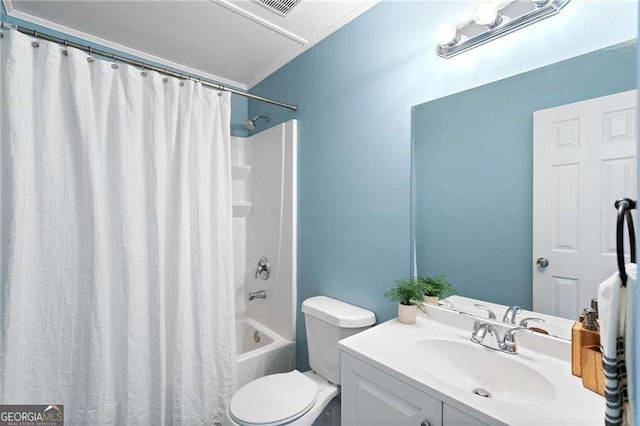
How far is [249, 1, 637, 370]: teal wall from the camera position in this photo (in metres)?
0.99

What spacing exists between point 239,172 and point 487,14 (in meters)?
1.85

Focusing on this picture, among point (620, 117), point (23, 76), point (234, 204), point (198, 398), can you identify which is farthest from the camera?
point (234, 204)

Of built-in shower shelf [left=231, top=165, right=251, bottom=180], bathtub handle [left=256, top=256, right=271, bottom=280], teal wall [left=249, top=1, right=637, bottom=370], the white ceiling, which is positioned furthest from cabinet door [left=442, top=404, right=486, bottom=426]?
built-in shower shelf [left=231, top=165, right=251, bottom=180]

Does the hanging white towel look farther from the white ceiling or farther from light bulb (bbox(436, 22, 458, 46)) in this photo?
the white ceiling

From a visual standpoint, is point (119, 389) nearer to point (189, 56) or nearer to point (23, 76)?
point (23, 76)

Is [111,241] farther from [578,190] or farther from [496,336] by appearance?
[578,190]

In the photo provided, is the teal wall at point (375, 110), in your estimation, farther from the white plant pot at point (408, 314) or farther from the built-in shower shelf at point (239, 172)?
the built-in shower shelf at point (239, 172)

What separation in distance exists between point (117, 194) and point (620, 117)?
1926mm

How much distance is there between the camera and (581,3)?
2.98 feet

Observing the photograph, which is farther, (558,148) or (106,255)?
(106,255)

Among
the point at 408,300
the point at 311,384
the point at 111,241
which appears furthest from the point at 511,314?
the point at 111,241

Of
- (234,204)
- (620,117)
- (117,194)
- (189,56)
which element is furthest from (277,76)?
(620,117)

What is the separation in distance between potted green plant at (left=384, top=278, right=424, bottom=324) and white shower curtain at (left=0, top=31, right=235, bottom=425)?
3.11ft

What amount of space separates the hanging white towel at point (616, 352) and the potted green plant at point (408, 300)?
2.39 feet
